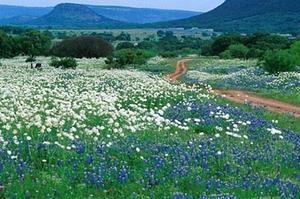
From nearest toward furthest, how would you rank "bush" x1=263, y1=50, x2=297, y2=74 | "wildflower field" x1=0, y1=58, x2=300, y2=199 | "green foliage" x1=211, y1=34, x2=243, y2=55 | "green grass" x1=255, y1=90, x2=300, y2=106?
A: "wildflower field" x1=0, y1=58, x2=300, y2=199 < "green grass" x1=255, y1=90, x2=300, y2=106 < "bush" x1=263, y1=50, x2=297, y2=74 < "green foliage" x1=211, y1=34, x2=243, y2=55

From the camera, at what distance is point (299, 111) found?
88.1 feet

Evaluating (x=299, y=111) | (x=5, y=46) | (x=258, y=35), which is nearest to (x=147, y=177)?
(x=299, y=111)

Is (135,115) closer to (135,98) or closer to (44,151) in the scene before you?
(44,151)

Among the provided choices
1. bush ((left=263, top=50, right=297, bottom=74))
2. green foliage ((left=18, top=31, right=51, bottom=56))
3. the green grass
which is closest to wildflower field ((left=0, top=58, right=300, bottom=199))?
the green grass

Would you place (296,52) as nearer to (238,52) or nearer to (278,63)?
(278,63)

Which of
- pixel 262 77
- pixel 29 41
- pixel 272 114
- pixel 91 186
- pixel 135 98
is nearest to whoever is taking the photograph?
pixel 91 186

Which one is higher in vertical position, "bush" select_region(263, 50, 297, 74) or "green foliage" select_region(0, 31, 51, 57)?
"bush" select_region(263, 50, 297, 74)

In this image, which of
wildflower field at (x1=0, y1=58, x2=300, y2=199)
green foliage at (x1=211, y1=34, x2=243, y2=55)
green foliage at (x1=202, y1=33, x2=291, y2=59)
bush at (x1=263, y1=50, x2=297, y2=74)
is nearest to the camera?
wildflower field at (x1=0, y1=58, x2=300, y2=199)

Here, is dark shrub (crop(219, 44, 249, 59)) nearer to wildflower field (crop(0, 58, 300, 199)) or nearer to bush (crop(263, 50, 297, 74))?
bush (crop(263, 50, 297, 74))

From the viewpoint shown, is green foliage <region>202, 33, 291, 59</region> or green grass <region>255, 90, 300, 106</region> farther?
green foliage <region>202, 33, 291, 59</region>

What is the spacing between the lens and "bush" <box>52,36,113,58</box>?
8181 cm

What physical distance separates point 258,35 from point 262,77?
54947mm

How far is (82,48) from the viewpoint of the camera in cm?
8294

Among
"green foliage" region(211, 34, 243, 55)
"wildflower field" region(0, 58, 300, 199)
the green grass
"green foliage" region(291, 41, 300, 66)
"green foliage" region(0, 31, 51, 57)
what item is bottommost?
"green foliage" region(211, 34, 243, 55)
